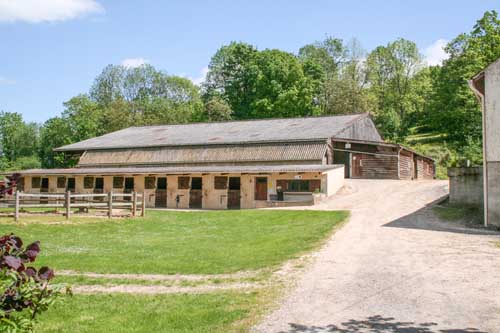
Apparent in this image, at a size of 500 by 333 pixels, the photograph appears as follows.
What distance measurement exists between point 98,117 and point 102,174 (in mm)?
32386

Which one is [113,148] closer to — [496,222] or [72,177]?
[72,177]

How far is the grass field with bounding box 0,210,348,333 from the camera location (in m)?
7.77

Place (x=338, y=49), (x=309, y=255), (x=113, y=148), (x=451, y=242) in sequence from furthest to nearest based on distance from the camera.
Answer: (x=338, y=49) → (x=113, y=148) → (x=451, y=242) → (x=309, y=255)

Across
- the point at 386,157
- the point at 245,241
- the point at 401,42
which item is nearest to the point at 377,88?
the point at 401,42

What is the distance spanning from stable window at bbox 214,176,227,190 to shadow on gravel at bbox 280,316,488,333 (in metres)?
27.6

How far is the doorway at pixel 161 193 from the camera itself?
120 feet

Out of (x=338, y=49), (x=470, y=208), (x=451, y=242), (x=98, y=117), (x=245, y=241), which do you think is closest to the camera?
(x=451, y=242)

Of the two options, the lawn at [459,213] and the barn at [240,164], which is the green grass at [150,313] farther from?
the barn at [240,164]

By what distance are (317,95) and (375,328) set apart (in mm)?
69116

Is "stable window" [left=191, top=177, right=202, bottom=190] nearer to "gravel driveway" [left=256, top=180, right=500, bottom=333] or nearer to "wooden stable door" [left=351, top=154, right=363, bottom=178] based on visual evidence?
"wooden stable door" [left=351, top=154, right=363, bottom=178]

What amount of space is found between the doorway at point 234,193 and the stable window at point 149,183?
261 inches

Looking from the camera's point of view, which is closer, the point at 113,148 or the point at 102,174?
the point at 102,174

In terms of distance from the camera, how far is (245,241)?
55.7 feet

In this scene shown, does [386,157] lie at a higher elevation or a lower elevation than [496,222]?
higher
